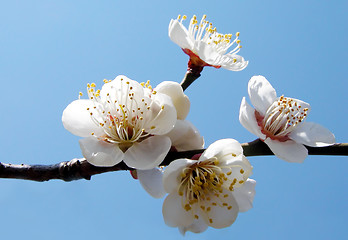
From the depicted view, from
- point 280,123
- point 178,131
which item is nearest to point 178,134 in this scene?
point 178,131

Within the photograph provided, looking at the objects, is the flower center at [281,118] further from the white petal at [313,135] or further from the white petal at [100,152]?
the white petal at [100,152]

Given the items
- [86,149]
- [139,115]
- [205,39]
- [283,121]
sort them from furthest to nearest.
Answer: [205,39] → [283,121] → [139,115] → [86,149]

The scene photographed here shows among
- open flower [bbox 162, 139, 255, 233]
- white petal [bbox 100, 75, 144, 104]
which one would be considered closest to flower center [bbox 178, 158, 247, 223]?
open flower [bbox 162, 139, 255, 233]

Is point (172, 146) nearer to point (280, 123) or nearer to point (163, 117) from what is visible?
point (163, 117)

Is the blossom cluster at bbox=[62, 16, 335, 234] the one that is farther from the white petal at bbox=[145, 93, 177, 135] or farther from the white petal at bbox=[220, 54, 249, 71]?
the white petal at bbox=[220, 54, 249, 71]

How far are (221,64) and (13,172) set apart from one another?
0.67m

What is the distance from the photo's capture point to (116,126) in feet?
2.97

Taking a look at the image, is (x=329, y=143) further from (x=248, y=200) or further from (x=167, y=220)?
(x=167, y=220)

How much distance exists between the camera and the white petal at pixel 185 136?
0.87 m

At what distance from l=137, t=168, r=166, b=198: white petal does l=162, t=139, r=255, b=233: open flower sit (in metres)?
0.06

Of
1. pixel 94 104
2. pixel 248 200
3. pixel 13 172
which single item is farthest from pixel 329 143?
pixel 13 172

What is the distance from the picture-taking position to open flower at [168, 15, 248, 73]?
3.57 ft

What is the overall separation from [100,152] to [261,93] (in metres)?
0.54

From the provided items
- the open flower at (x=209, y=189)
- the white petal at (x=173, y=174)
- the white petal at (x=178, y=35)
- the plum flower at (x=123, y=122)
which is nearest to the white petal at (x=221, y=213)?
the open flower at (x=209, y=189)
